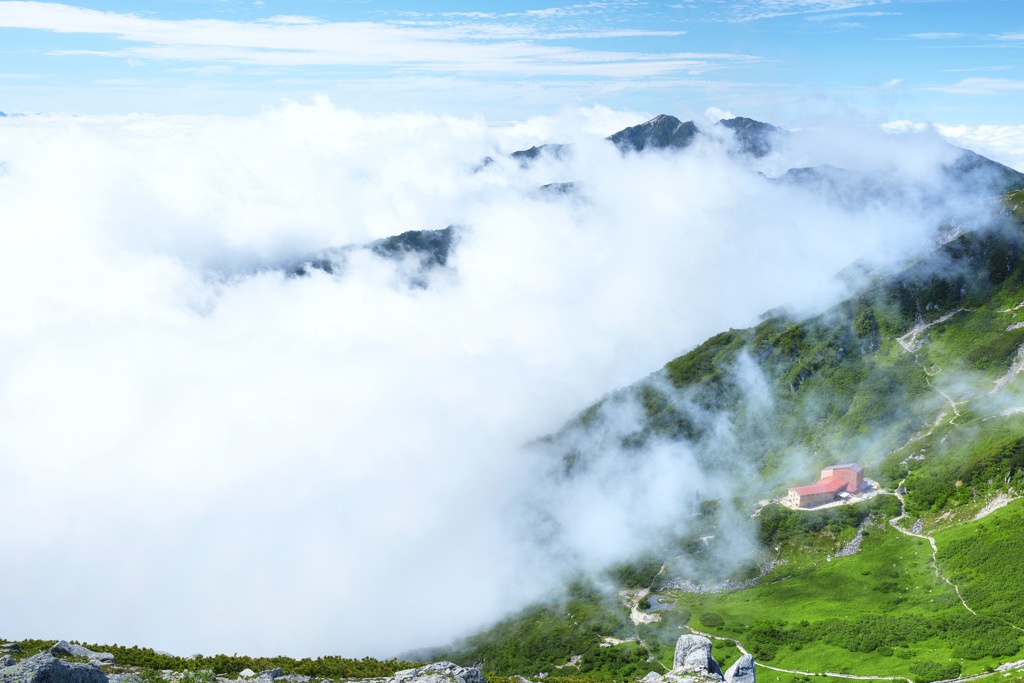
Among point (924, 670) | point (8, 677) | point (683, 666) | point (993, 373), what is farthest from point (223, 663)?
point (993, 373)

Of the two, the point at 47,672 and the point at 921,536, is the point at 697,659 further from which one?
the point at 921,536

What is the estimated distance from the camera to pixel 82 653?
4262cm

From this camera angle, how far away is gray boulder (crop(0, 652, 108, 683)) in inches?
1213

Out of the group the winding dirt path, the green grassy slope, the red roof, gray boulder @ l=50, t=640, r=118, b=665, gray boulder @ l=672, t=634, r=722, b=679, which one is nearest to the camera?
gray boulder @ l=50, t=640, r=118, b=665

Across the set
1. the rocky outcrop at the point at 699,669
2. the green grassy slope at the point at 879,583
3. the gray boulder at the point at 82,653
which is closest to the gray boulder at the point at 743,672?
the rocky outcrop at the point at 699,669

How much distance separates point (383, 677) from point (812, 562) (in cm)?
14890

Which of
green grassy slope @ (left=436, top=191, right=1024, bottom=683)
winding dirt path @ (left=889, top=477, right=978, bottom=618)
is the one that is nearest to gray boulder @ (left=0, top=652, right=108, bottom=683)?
green grassy slope @ (left=436, top=191, right=1024, bottom=683)

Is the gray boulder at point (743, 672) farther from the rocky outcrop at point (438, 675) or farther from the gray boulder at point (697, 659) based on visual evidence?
the rocky outcrop at point (438, 675)

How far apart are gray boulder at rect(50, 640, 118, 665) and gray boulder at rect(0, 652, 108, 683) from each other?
10.0 meters

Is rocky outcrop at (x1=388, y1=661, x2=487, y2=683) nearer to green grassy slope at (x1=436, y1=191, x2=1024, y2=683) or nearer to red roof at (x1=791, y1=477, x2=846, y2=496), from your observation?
green grassy slope at (x1=436, y1=191, x2=1024, y2=683)

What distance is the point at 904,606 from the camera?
124688mm

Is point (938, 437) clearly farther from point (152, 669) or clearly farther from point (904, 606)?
point (152, 669)

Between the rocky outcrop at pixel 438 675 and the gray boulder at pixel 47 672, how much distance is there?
19.4 meters

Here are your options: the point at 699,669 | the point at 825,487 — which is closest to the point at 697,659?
the point at 699,669
